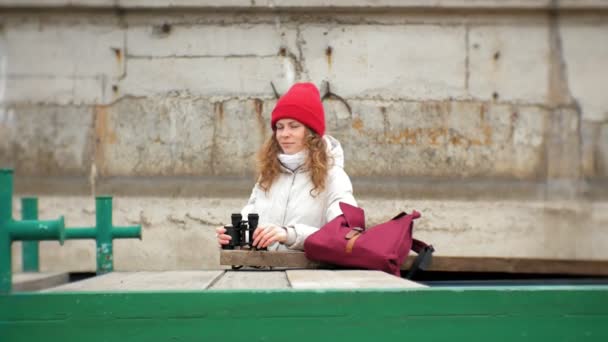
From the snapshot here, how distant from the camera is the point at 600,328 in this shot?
3.66 feet

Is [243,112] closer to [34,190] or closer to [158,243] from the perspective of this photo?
[158,243]

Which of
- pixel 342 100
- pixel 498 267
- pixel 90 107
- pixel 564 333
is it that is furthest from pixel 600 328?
pixel 90 107

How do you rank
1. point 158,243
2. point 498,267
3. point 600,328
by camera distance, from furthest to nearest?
point 158,243
point 498,267
point 600,328

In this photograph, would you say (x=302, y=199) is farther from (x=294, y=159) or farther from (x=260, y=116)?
(x=260, y=116)

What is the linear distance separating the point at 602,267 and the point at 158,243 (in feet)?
9.36

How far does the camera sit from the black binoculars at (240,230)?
1978mm

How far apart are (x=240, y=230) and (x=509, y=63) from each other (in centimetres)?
309

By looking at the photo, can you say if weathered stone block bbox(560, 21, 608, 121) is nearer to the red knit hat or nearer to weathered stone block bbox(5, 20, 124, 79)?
the red knit hat

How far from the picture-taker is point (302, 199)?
2.30 meters

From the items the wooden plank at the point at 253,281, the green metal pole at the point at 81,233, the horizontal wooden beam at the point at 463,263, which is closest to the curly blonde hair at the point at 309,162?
the horizontal wooden beam at the point at 463,263

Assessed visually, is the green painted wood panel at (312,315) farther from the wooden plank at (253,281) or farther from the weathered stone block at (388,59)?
the weathered stone block at (388,59)

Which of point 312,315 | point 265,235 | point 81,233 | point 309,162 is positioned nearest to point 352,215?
point 265,235

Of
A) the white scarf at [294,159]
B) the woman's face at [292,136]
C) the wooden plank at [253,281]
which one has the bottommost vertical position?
the wooden plank at [253,281]

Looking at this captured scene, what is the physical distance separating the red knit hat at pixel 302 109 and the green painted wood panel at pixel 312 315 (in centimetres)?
131
